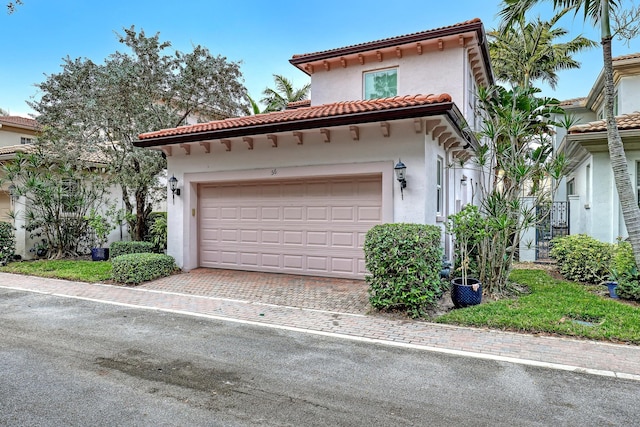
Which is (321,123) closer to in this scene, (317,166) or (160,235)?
(317,166)

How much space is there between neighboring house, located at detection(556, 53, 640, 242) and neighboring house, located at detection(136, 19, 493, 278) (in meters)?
2.95

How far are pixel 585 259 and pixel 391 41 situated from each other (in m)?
7.83

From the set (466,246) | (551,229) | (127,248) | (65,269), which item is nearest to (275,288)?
(466,246)

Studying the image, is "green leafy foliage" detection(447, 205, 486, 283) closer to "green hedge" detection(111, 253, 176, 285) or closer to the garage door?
the garage door

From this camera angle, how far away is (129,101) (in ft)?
41.8

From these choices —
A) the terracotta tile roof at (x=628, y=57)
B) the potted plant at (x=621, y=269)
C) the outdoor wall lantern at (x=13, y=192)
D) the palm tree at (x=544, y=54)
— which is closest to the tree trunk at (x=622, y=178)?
the potted plant at (x=621, y=269)

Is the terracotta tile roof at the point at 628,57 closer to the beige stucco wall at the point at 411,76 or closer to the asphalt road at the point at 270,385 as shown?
the beige stucco wall at the point at 411,76

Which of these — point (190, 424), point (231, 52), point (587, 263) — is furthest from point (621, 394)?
point (231, 52)

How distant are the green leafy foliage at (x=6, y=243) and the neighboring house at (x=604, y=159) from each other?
16.5 meters

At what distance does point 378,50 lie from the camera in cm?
1186

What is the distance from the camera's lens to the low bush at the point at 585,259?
8523 mm

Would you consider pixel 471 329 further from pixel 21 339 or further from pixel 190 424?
pixel 21 339

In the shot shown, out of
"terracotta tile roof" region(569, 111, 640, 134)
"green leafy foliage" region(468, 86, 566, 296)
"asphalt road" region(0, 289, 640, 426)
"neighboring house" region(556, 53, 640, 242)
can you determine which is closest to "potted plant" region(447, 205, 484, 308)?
"green leafy foliage" region(468, 86, 566, 296)

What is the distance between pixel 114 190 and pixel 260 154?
8026 millimetres
